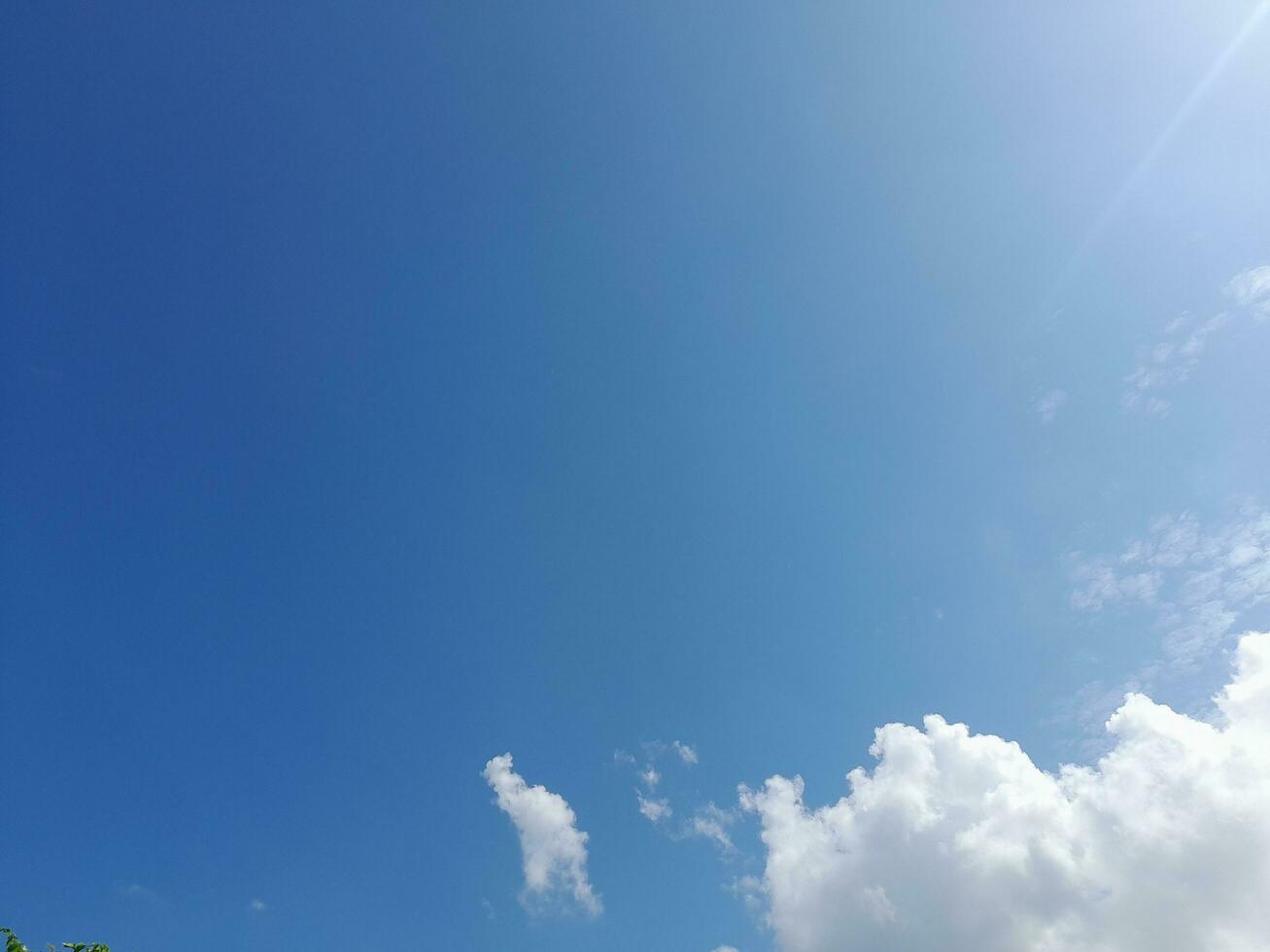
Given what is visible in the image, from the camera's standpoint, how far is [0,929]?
185 ft

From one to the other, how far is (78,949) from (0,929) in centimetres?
531

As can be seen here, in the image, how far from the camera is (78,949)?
58250mm
